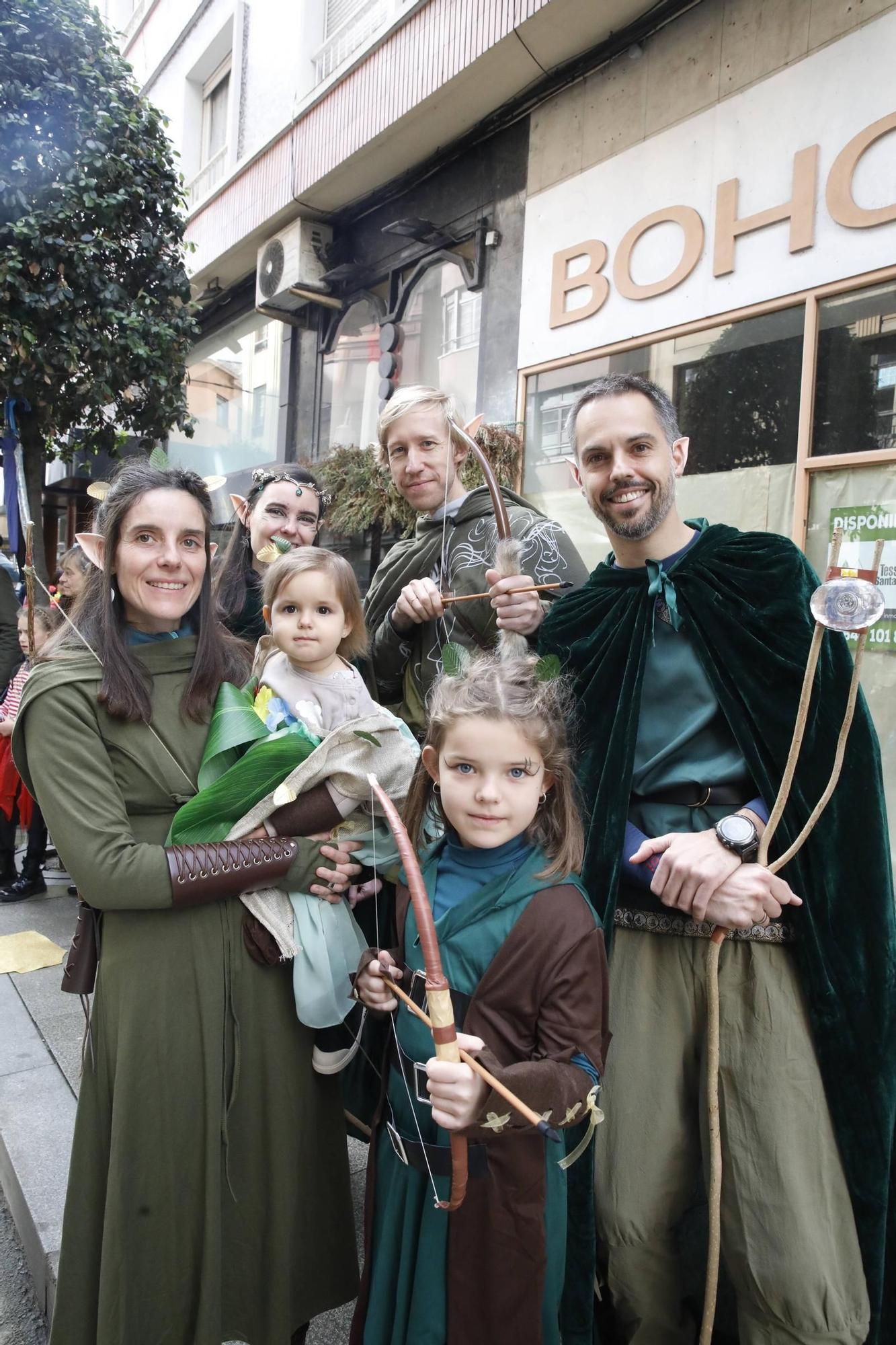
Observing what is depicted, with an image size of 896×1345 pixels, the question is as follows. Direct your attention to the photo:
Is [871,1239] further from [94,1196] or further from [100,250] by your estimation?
[100,250]

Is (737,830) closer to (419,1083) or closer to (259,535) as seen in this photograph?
(419,1083)

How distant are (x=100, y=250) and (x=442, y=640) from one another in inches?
199

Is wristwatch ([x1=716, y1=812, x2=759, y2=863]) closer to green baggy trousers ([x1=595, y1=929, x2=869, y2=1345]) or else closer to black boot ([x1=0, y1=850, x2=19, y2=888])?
green baggy trousers ([x1=595, y1=929, x2=869, y2=1345])

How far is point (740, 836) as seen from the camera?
182 centimetres

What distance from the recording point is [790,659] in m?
1.92

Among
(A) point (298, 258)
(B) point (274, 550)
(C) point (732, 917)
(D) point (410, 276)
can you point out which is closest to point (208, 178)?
(A) point (298, 258)

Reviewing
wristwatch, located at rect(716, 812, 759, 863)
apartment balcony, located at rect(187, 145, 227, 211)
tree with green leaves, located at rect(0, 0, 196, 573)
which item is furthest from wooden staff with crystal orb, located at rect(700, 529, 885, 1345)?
apartment balcony, located at rect(187, 145, 227, 211)

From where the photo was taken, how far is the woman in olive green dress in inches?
73.9

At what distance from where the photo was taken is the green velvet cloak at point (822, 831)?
1875mm

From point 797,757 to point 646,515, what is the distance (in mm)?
646

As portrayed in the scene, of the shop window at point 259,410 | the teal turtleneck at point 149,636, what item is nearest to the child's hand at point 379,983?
the teal turtleneck at point 149,636

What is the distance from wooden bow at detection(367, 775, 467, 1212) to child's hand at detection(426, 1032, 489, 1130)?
0.06 feet

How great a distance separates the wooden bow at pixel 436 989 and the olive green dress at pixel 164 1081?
65 cm

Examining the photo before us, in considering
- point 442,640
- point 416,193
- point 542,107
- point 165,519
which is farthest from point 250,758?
point 416,193
